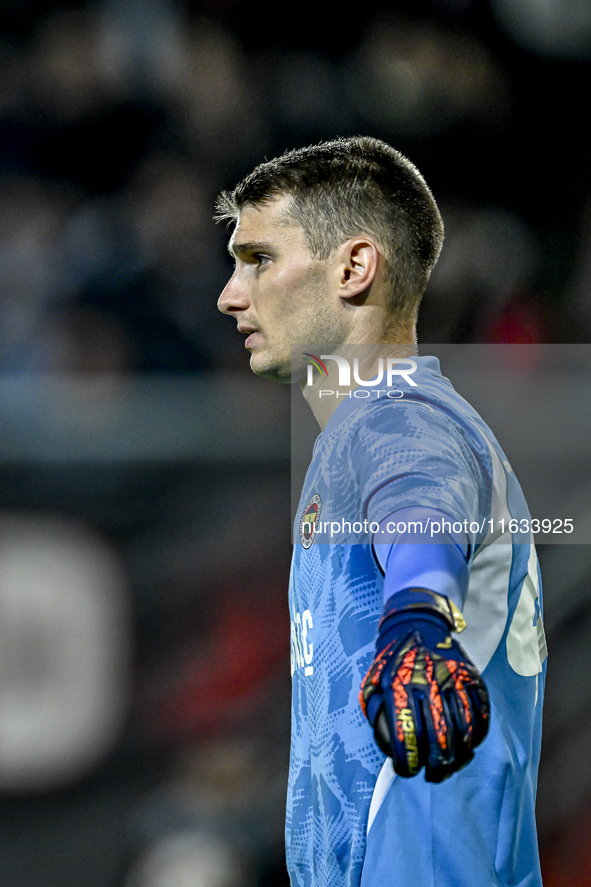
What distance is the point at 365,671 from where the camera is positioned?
79 cm

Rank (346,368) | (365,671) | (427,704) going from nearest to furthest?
(427,704)
(365,671)
(346,368)

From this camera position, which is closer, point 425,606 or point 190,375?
point 425,606

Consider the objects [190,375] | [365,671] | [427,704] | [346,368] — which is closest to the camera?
[427,704]

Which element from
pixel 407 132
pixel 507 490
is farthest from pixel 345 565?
pixel 407 132

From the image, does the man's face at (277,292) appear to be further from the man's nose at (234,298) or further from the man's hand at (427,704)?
the man's hand at (427,704)

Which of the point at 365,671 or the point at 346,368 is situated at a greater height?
the point at 346,368

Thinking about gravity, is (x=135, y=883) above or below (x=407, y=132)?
below

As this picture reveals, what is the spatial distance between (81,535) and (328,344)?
5.36ft

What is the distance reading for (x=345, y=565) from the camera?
0.82m

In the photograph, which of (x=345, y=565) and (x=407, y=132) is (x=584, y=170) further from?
(x=345, y=565)

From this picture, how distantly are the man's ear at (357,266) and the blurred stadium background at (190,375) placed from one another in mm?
1442

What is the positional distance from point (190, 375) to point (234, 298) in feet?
4.83

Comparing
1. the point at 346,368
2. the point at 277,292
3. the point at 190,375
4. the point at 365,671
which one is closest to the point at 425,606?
the point at 365,671

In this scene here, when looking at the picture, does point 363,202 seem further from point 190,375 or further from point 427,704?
point 190,375
